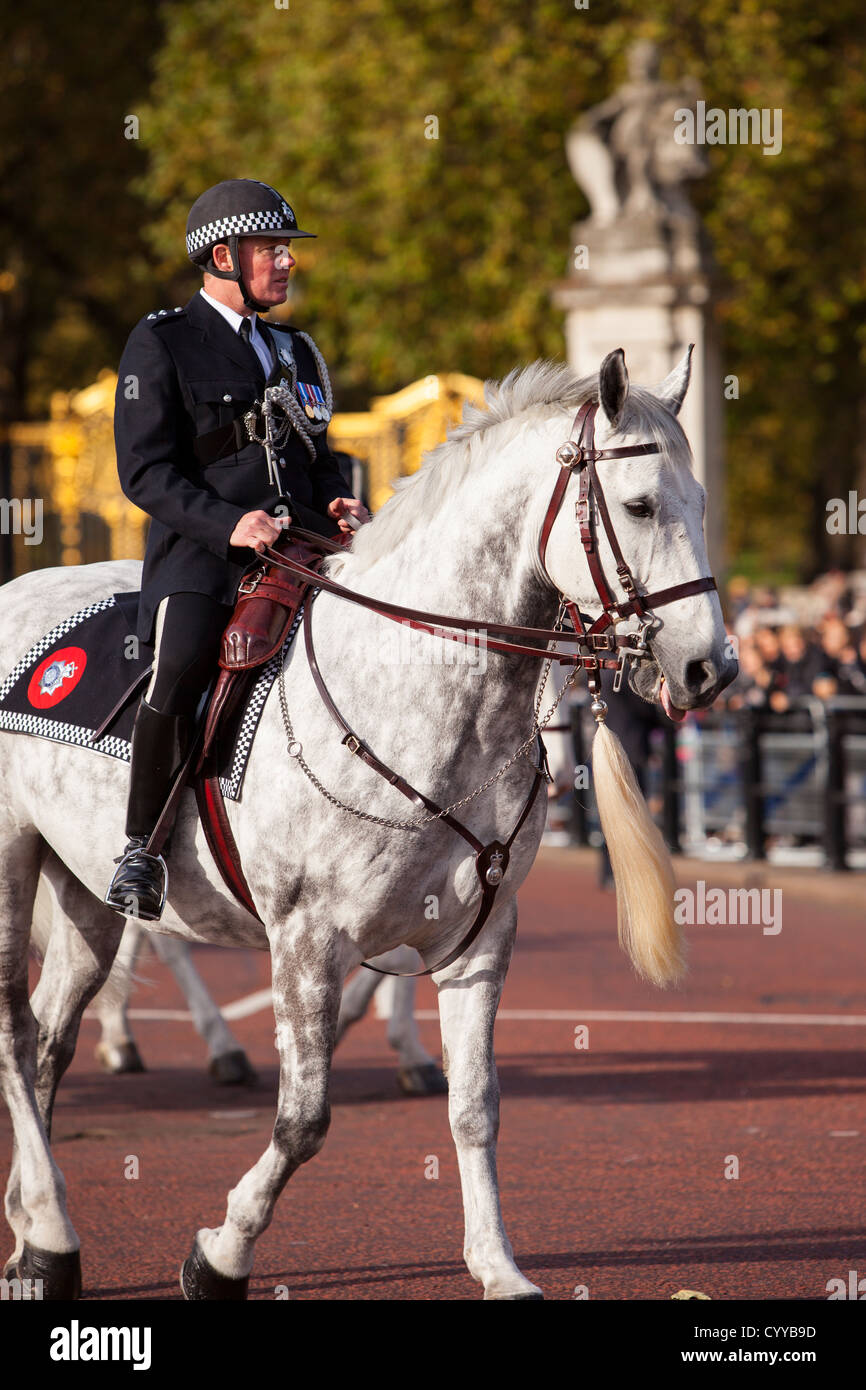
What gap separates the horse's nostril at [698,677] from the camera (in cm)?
453

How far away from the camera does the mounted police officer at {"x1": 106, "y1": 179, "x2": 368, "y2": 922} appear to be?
5094 millimetres

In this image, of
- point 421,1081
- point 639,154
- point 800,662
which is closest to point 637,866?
point 421,1081

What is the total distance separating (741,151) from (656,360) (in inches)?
206

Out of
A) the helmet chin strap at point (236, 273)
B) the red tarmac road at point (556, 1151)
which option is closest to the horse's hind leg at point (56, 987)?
the red tarmac road at point (556, 1151)

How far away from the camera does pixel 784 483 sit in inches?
1741

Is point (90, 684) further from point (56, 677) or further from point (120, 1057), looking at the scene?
point (120, 1057)

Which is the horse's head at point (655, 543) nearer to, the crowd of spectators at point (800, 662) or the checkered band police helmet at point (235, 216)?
the checkered band police helmet at point (235, 216)

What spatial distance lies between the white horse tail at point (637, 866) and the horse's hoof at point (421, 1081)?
124 inches

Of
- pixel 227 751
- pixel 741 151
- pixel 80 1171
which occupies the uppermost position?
pixel 741 151

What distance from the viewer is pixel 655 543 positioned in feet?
15.1

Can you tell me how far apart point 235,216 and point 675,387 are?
4.33 ft

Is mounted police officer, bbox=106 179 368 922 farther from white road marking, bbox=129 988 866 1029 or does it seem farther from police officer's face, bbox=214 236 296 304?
white road marking, bbox=129 988 866 1029
